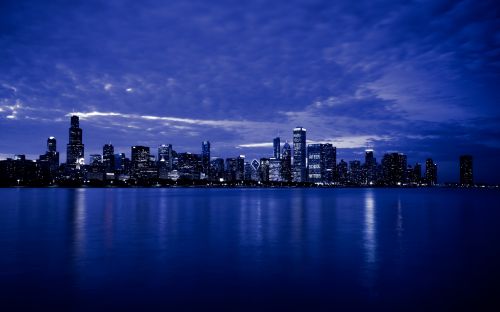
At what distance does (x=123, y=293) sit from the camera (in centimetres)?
1579

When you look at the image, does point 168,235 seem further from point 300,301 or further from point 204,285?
point 300,301

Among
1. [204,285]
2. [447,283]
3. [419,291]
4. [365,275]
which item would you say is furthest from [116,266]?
[447,283]

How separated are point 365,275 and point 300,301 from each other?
573 centimetres

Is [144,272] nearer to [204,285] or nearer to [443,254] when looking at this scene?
[204,285]

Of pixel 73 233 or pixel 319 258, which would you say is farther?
pixel 73 233

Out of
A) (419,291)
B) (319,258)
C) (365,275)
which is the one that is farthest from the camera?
(319,258)

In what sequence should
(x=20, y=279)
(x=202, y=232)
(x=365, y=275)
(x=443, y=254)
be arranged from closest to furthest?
(x=20, y=279) < (x=365, y=275) < (x=443, y=254) < (x=202, y=232)

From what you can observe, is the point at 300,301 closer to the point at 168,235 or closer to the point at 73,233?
the point at 168,235

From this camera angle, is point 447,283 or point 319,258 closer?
point 447,283

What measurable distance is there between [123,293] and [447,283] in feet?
46.3

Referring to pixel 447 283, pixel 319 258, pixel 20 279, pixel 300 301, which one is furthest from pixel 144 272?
pixel 447 283

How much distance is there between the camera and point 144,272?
1945 cm

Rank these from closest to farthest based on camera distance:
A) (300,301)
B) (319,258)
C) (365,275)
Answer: (300,301) < (365,275) < (319,258)

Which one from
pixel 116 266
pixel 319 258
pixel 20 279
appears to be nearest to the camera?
pixel 20 279
